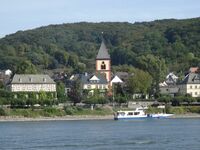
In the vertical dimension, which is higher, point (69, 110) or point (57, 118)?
point (69, 110)

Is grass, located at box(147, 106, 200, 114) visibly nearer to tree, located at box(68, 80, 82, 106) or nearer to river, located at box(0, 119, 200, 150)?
tree, located at box(68, 80, 82, 106)

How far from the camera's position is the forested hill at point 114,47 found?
138363 millimetres

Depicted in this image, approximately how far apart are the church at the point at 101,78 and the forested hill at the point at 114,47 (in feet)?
23.0

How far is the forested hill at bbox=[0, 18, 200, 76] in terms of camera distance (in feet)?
454

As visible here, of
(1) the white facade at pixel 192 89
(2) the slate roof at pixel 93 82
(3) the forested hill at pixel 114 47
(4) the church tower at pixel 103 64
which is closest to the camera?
(1) the white facade at pixel 192 89

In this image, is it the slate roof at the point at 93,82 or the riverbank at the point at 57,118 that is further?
the slate roof at the point at 93,82

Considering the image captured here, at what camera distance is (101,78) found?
4021 inches

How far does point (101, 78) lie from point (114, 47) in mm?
70345

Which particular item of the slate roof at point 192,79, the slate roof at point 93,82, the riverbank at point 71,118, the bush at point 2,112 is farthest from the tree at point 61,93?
the slate roof at point 192,79

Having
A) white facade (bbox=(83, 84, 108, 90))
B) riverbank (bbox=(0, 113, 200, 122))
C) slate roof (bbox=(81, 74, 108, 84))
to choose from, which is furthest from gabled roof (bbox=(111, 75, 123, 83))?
riverbank (bbox=(0, 113, 200, 122))

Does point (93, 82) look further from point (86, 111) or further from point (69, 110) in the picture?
point (69, 110)

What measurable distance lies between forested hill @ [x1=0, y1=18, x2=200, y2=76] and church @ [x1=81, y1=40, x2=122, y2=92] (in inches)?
276

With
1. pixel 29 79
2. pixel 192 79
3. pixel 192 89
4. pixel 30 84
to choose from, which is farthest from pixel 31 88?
pixel 192 79

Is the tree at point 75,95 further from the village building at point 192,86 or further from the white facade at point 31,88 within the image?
the village building at point 192,86
